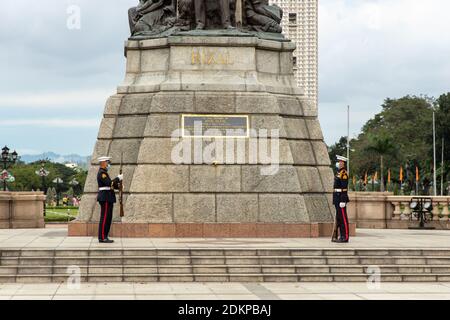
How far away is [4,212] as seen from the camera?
28250 millimetres

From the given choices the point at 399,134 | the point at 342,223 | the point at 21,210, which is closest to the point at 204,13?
the point at 342,223

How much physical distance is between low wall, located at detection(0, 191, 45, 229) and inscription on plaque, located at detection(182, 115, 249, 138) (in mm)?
7797

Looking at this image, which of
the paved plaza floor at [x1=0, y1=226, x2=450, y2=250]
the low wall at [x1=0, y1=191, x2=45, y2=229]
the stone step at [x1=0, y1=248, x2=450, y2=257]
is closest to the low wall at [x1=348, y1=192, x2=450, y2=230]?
the paved plaza floor at [x1=0, y1=226, x2=450, y2=250]

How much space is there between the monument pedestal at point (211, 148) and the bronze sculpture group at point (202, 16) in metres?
0.57

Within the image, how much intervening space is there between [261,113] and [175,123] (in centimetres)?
209

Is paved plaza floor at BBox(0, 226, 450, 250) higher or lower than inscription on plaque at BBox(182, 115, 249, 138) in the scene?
lower

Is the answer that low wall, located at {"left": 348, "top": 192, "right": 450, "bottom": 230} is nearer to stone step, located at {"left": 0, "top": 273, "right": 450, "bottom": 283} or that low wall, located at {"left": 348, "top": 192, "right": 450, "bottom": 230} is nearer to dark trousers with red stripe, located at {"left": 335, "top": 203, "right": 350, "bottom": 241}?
dark trousers with red stripe, located at {"left": 335, "top": 203, "right": 350, "bottom": 241}

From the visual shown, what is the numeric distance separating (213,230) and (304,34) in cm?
2319

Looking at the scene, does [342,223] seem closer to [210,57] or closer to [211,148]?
[211,148]

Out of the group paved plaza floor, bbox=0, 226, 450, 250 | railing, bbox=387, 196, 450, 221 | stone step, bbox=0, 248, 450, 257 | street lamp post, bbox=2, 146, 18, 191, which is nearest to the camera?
stone step, bbox=0, 248, 450, 257

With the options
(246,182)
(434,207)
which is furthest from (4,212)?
(434,207)

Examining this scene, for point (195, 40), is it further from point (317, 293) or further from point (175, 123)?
point (317, 293)

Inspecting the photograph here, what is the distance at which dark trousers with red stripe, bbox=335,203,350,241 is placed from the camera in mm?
20922


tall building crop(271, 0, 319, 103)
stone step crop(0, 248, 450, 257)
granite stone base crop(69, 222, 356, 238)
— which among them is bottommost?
stone step crop(0, 248, 450, 257)
